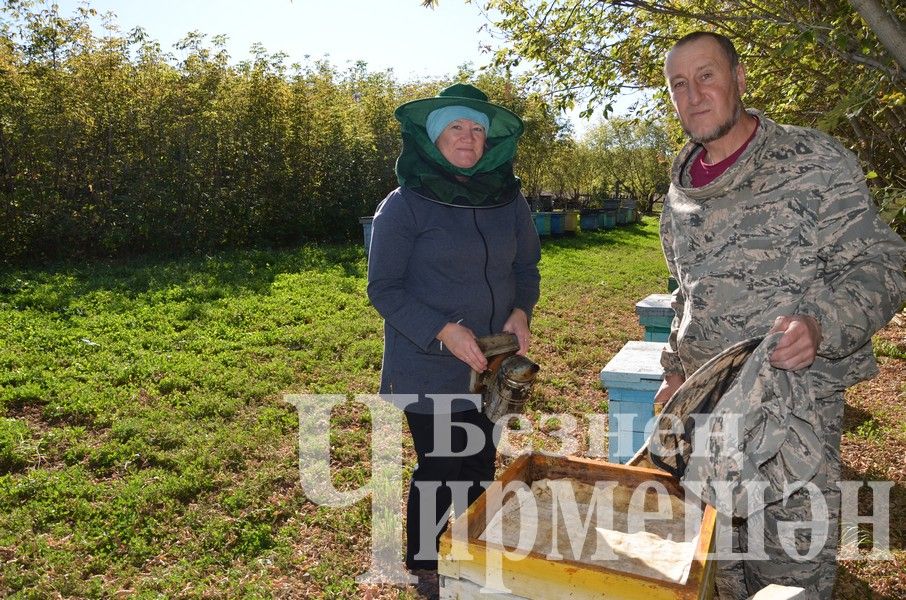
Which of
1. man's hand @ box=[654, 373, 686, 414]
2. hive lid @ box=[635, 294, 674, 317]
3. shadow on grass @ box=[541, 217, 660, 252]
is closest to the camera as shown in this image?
man's hand @ box=[654, 373, 686, 414]

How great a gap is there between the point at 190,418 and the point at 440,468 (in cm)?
270

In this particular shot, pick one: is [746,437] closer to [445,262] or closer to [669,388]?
[669,388]

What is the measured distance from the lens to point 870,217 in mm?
2027

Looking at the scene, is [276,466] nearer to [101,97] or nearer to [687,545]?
[687,545]

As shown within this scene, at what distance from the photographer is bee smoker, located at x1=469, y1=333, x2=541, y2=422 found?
2352 mm

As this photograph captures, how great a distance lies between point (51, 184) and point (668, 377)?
10.1m

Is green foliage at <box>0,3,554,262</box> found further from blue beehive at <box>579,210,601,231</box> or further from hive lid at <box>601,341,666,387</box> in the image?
blue beehive at <box>579,210,601,231</box>

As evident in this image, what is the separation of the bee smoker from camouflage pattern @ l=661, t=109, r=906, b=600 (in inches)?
21.8

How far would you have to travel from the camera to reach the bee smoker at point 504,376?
2352 millimetres

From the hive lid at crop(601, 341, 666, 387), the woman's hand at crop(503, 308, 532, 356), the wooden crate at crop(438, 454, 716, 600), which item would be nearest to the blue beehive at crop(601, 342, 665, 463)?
the hive lid at crop(601, 341, 666, 387)

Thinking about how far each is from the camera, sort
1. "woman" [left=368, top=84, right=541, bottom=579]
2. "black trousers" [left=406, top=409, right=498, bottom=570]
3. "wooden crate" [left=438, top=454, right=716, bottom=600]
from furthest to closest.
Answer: "black trousers" [left=406, top=409, right=498, bottom=570] < "woman" [left=368, top=84, right=541, bottom=579] < "wooden crate" [left=438, top=454, right=716, bottom=600]

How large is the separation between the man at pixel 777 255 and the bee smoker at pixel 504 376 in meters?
0.55

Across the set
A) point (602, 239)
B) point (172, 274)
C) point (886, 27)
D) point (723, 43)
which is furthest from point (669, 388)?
point (602, 239)

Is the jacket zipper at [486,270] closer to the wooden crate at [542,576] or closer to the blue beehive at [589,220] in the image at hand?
the wooden crate at [542,576]
